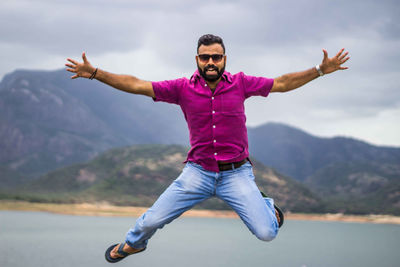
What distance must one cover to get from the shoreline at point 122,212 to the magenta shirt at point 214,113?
13555cm

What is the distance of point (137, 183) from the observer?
6914 inches

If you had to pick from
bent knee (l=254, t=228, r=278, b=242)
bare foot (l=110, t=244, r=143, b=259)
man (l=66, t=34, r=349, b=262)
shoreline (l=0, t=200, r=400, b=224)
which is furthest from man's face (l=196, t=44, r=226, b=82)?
shoreline (l=0, t=200, r=400, b=224)

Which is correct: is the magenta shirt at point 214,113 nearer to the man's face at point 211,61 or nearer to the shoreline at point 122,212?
the man's face at point 211,61

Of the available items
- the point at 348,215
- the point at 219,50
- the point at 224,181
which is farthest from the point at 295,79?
the point at 348,215

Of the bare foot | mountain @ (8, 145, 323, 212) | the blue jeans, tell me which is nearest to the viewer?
the blue jeans

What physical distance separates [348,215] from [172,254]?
11941 cm

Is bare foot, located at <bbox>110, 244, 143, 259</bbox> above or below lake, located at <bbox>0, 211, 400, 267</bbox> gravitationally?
above

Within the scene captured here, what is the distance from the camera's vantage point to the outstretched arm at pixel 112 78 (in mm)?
8047

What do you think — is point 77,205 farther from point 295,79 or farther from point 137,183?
point 295,79

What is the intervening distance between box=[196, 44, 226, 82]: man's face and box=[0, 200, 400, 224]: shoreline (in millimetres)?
135776

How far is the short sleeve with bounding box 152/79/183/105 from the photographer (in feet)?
26.9

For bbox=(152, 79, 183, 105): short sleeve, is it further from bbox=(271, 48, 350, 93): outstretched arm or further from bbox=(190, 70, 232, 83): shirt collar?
bbox=(271, 48, 350, 93): outstretched arm

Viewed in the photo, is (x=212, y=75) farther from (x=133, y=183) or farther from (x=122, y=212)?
(x=133, y=183)

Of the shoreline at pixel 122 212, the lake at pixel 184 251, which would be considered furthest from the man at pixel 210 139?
the shoreline at pixel 122 212
